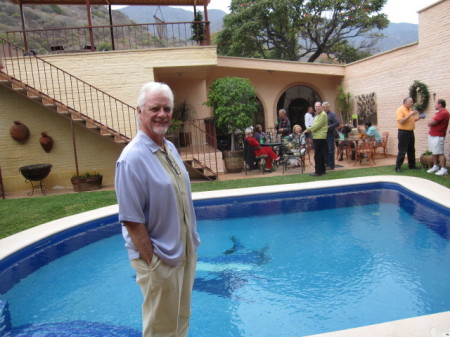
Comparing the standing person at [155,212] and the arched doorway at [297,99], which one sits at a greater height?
the arched doorway at [297,99]

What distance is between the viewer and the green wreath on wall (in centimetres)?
867

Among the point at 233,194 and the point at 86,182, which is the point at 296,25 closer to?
the point at 86,182

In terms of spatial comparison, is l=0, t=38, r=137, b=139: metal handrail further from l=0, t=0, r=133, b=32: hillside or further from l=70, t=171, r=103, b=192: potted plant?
l=0, t=0, r=133, b=32: hillside

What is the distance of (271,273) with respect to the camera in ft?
14.2

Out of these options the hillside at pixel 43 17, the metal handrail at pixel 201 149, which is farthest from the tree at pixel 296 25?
the hillside at pixel 43 17

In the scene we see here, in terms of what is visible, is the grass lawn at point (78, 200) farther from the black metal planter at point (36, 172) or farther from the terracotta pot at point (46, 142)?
the terracotta pot at point (46, 142)

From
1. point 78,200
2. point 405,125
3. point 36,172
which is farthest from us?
point 36,172

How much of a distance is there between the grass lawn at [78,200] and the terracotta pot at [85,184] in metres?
0.52

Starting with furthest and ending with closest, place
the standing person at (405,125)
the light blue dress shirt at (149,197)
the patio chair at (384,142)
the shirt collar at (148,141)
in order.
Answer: the patio chair at (384,142) → the standing person at (405,125) → the shirt collar at (148,141) → the light blue dress shirt at (149,197)

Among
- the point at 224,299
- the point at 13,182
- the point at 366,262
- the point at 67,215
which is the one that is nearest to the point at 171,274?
the point at 224,299

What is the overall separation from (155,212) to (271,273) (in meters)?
2.95

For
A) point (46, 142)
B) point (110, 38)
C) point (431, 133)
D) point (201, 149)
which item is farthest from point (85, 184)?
point (110, 38)

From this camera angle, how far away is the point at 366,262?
4.39m

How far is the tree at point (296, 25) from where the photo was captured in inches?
834
